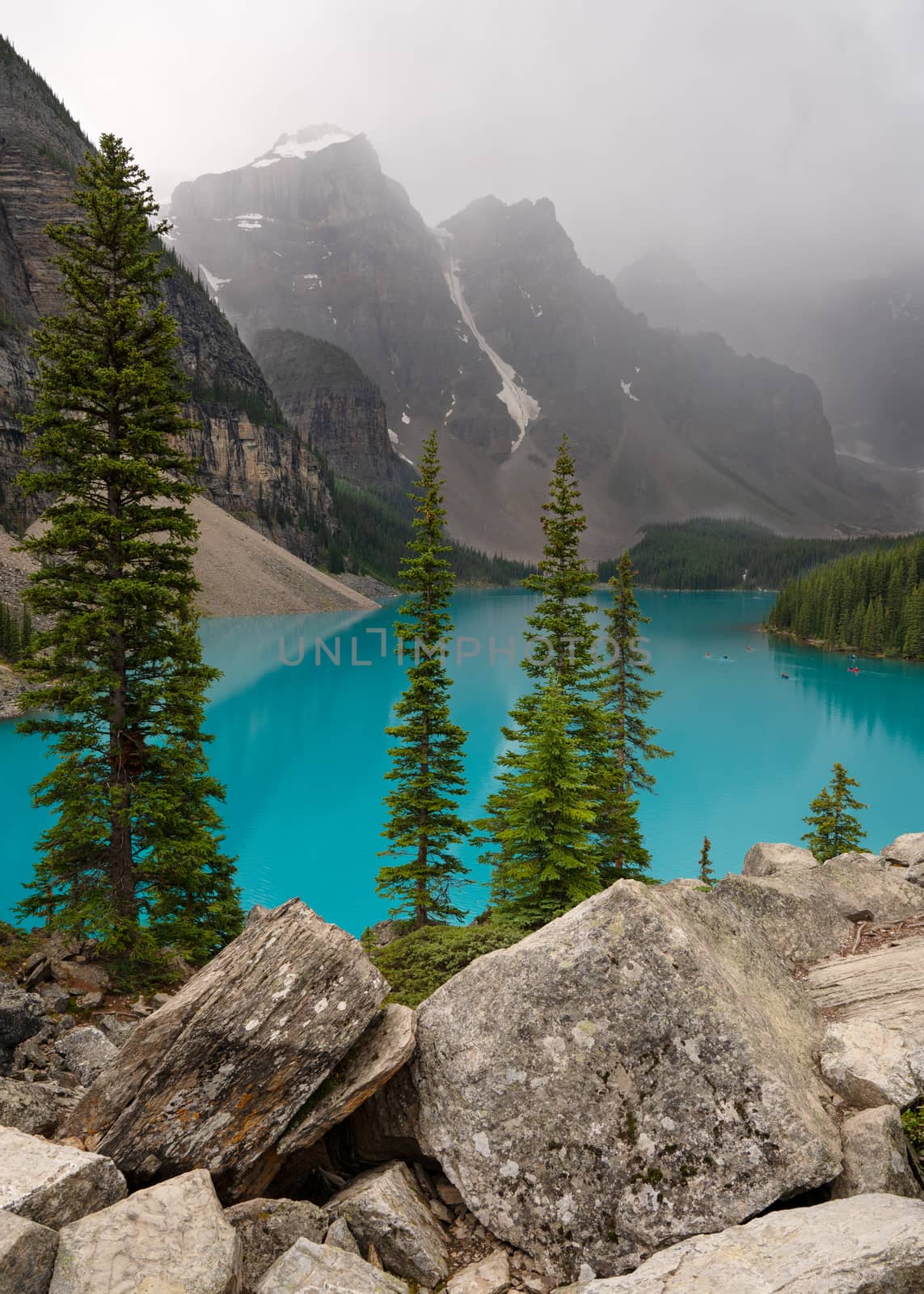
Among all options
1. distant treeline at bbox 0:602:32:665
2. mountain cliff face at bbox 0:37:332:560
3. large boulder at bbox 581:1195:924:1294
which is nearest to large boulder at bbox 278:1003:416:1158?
large boulder at bbox 581:1195:924:1294

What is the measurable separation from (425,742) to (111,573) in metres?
11.4

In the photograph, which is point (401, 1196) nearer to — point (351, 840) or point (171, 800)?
point (171, 800)

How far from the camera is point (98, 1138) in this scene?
18.5 ft

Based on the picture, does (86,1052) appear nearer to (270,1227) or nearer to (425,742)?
(270,1227)

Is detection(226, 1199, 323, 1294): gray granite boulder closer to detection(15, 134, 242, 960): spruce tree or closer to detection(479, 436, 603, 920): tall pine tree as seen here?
detection(15, 134, 242, 960): spruce tree

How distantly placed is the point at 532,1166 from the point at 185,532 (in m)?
13.0

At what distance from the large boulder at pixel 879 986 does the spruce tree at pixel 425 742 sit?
548 inches

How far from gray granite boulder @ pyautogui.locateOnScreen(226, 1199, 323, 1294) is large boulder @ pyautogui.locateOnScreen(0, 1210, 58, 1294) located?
1344 millimetres

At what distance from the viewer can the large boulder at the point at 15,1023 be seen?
349 inches

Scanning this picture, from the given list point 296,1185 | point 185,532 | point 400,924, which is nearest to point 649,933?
point 296,1185

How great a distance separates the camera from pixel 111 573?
14.3 metres

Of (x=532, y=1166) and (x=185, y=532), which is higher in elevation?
(x=185, y=532)

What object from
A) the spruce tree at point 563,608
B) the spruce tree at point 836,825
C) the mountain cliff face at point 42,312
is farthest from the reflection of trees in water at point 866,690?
the mountain cliff face at point 42,312

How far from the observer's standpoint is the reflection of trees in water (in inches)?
2625
